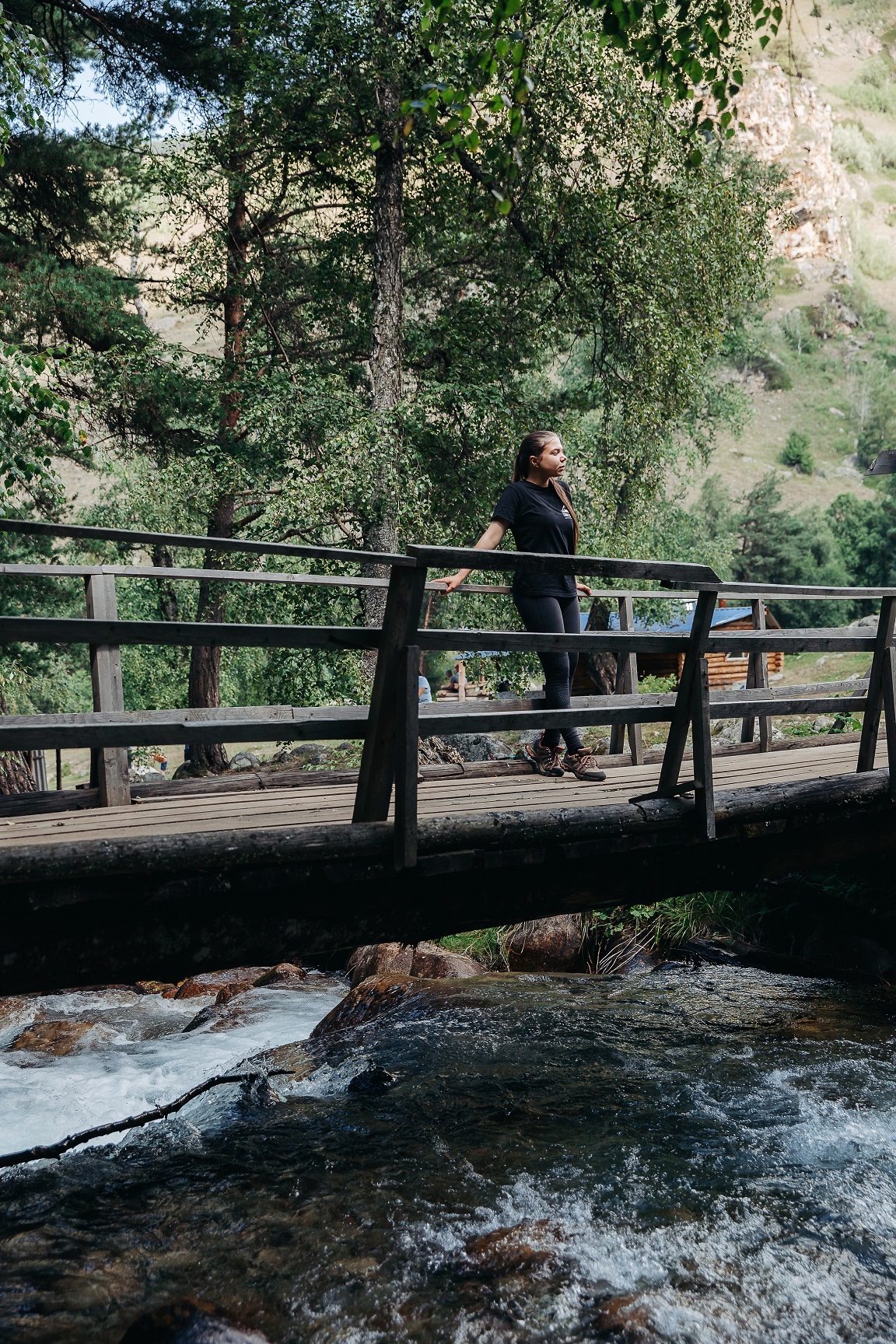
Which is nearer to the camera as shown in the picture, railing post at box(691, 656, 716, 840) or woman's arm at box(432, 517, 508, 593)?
railing post at box(691, 656, 716, 840)

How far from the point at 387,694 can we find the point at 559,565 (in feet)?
3.09

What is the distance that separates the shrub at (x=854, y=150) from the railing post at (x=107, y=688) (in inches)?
6024

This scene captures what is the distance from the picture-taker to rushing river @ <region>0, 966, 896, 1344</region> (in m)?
3.47

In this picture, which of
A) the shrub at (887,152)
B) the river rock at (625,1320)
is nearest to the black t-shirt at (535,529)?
the river rock at (625,1320)

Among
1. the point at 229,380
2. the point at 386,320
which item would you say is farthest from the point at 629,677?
the point at 229,380

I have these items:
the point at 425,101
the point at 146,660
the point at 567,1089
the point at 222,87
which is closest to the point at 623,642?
the point at 567,1089

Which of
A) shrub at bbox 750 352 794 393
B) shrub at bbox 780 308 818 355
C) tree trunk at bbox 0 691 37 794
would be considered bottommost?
tree trunk at bbox 0 691 37 794

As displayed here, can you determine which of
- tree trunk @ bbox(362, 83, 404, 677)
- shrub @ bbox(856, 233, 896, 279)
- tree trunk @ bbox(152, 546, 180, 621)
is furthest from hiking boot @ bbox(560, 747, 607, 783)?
shrub @ bbox(856, 233, 896, 279)

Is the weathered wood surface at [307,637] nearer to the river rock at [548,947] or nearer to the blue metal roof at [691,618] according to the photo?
the river rock at [548,947]

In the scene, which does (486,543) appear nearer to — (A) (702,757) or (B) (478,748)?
(A) (702,757)

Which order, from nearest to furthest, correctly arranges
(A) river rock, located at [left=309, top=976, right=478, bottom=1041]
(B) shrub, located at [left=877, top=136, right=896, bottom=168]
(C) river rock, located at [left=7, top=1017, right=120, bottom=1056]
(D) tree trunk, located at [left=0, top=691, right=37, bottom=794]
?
(A) river rock, located at [left=309, top=976, right=478, bottom=1041] < (C) river rock, located at [left=7, top=1017, right=120, bottom=1056] < (D) tree trunk, located at [left=0, top=691, right=37, bottom=794] < (B) shrub, located at [left=877, top=136, right=896, bottom=168]

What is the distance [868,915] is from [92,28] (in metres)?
14.9

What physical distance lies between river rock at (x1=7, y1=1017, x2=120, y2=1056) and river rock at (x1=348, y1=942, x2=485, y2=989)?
187cm

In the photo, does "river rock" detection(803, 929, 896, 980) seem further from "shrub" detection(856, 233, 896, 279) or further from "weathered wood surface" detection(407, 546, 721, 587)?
"shrub" detection(856, 233, 896, 279)
